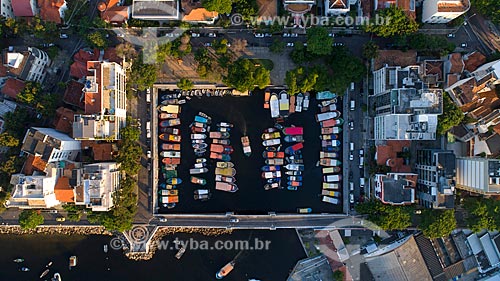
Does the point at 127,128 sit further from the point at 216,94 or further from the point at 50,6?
the point at 50,6

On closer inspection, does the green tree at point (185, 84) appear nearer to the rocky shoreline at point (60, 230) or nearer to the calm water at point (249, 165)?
the calm water at point (249, 165)

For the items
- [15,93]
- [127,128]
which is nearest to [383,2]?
[127,128]

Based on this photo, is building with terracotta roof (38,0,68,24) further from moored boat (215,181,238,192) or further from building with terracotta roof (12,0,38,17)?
moored boat (215,181,238,192)

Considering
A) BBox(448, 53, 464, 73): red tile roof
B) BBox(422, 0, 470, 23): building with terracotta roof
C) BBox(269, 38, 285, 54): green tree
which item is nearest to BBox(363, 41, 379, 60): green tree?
BBox(422, 0, 470, 23): building with terracotta roof

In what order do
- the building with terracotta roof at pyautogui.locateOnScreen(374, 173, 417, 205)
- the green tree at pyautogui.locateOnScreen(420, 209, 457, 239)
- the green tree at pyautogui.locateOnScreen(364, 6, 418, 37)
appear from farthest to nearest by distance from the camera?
the green tree at pyautogui.locateOnScreen(420, 209, 457, 239), the green tree at pyautogui.locateOnScreen(364, 6, 418, 37), the building with terracotta roof at pyautogui.locateOnScreen(374, 173, 417, 205)

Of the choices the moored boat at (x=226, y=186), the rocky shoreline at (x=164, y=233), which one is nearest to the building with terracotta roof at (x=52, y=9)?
the moored boat at (x=226, y=186)

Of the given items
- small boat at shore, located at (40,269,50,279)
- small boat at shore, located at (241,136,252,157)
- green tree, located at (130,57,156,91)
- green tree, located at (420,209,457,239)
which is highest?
green tree, located at (130,57,156,91)

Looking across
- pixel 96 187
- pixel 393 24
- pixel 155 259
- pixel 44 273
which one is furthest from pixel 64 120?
pixel 393 24

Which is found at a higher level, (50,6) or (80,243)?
(50,6)
